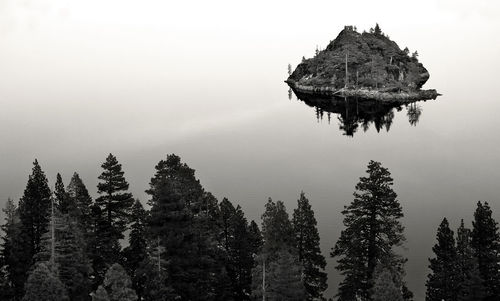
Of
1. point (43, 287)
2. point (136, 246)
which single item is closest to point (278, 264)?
point (43, 287)

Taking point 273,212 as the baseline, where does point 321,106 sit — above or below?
above

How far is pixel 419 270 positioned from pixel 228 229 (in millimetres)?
22475

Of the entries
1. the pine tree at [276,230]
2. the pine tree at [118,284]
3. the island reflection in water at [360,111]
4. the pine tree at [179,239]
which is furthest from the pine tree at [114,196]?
the island reflection in water at [360,111]

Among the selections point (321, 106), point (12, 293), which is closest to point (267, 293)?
point (12, 293)

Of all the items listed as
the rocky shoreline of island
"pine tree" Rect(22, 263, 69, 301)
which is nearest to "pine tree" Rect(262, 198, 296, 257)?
"pine tree" Rect(22, 263, 69, 301)

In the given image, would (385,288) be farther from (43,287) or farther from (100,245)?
(100,245)

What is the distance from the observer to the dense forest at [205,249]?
136ft

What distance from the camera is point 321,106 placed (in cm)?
16050

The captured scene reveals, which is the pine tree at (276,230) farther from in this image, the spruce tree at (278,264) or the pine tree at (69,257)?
the pine tree at (69,257)

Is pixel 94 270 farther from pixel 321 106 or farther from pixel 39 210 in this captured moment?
pixel 321 106

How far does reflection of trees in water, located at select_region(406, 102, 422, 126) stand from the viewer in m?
135

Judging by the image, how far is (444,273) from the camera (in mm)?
53344

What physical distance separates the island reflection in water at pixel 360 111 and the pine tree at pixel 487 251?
66771 millimetres

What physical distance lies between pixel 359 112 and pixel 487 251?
305ft
